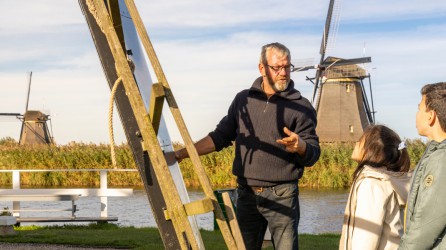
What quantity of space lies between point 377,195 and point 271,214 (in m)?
1.00

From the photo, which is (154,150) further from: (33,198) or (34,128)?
(34,128)

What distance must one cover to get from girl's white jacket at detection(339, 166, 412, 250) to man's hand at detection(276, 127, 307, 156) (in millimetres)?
536

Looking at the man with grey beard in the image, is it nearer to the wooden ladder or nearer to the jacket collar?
the jacket collar

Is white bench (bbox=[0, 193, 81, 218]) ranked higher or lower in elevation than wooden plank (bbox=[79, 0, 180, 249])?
lower

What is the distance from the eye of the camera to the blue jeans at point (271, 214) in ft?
13.1

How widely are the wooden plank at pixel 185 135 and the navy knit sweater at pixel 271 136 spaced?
1.67m

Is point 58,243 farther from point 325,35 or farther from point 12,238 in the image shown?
point 325,35

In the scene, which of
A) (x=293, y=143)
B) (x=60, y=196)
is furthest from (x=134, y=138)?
(x=60, y=196)

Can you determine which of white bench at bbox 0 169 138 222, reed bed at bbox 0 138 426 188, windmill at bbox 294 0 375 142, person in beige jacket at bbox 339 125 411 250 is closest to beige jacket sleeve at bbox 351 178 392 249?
person in beige jacket at bbox 339 125 411 250

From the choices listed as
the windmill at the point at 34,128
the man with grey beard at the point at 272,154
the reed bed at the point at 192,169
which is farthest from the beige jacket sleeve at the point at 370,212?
the windmill at the point at 34,128

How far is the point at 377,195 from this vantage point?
10.3ft

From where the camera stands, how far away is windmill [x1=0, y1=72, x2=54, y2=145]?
174ft

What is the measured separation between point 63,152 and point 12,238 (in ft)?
74.3

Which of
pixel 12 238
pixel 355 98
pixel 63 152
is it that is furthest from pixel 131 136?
pixel 355 98
